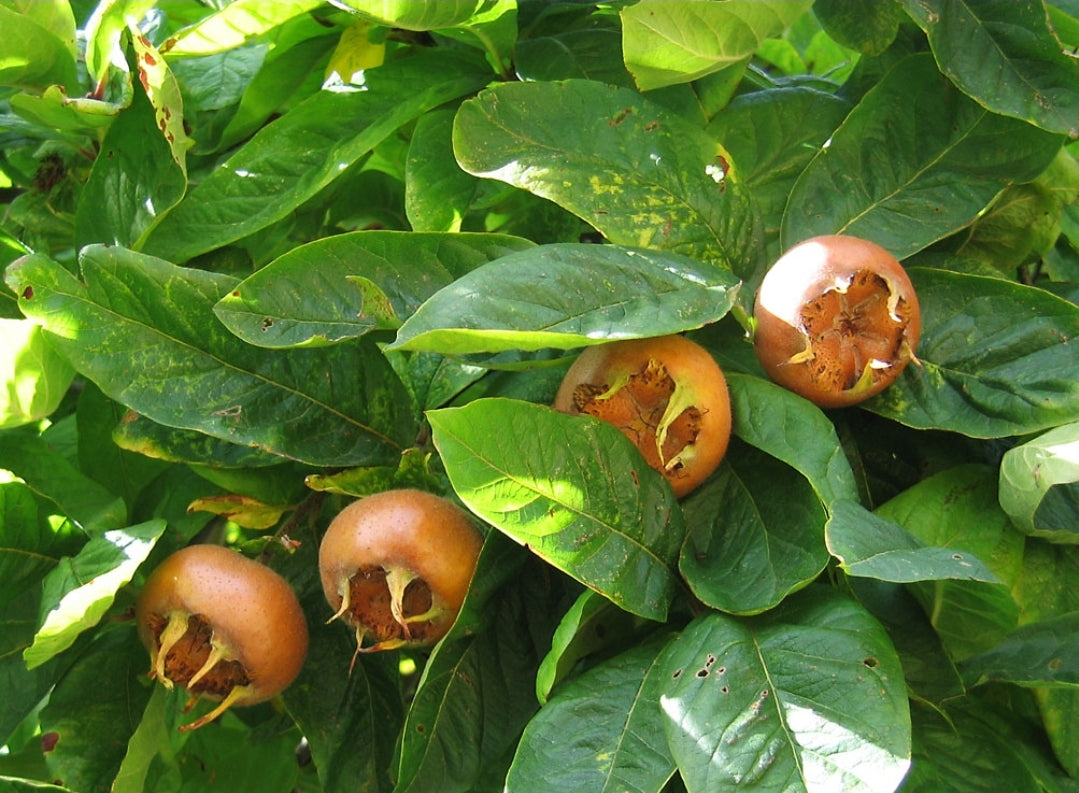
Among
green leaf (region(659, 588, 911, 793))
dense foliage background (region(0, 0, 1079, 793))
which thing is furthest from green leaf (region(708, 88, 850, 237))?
green leaf (region(659, 588, 911, 793))

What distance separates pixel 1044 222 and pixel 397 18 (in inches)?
39.0

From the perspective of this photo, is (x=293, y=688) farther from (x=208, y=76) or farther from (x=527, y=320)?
(x=208, y=76)

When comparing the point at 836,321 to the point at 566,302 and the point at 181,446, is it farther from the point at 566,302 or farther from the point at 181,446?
the point at 181,446

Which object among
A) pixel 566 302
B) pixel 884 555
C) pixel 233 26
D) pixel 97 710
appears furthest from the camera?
pixel 233 26

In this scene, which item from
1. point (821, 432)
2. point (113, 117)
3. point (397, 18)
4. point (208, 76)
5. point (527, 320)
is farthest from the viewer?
point (208, 76)

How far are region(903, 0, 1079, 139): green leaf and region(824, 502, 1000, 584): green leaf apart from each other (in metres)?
0.66

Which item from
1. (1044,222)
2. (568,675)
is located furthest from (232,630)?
(1044,222)

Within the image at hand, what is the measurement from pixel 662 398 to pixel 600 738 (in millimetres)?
384

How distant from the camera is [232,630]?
4.39ft

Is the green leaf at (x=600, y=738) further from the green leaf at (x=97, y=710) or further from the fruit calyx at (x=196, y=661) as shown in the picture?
the green leaf at (x=97, y=710)

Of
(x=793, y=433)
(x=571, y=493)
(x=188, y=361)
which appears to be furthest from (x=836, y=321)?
(x=188, y=361)

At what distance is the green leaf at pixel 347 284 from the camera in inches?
50.8

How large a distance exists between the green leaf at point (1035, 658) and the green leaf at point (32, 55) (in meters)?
1.53

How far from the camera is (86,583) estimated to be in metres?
1.30
